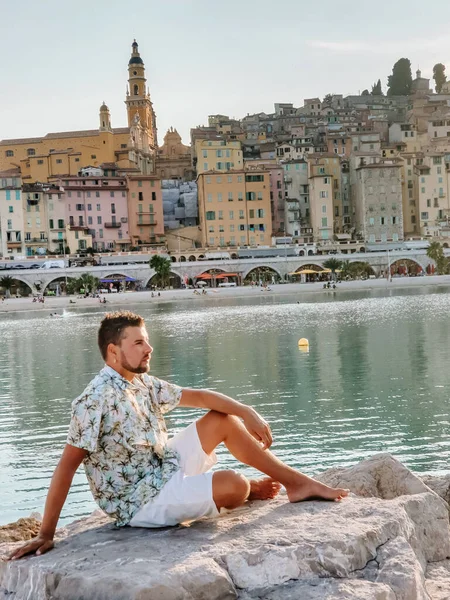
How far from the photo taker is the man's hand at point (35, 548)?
15.3 feet

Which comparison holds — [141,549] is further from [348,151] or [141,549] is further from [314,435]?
[348,151]

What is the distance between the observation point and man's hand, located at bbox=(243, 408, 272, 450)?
5305 millimetres

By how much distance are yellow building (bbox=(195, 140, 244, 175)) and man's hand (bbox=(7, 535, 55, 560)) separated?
342 ft

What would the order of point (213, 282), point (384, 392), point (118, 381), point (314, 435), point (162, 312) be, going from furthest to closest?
point (213, 282), point (162, 312), point (384, 392), point (314, 435), point (118, 381)

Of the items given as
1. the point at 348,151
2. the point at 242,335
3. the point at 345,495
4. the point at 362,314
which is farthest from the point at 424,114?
the point at 345,495

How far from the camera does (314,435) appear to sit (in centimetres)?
1394

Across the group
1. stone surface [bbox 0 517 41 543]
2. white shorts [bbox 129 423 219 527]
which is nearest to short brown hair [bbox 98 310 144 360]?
white shorts [bbox 129 423 219 527]

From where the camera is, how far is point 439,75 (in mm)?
164625

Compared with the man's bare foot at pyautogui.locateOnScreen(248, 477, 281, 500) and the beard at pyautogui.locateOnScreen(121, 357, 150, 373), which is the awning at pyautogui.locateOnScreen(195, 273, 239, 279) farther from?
the beard at pyautogui.locateOnScreen(121, 357, 150, 373)

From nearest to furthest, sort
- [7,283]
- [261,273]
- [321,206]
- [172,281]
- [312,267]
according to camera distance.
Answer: [7,283] → [172,281] → [261,273] → [312,267] → [321,206]

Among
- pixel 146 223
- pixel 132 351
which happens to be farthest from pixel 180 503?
pixel 146 223

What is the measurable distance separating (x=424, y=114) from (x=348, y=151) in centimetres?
2387

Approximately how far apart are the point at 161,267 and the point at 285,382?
214ft

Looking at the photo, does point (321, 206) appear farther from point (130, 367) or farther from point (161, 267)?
point (130, 367)
